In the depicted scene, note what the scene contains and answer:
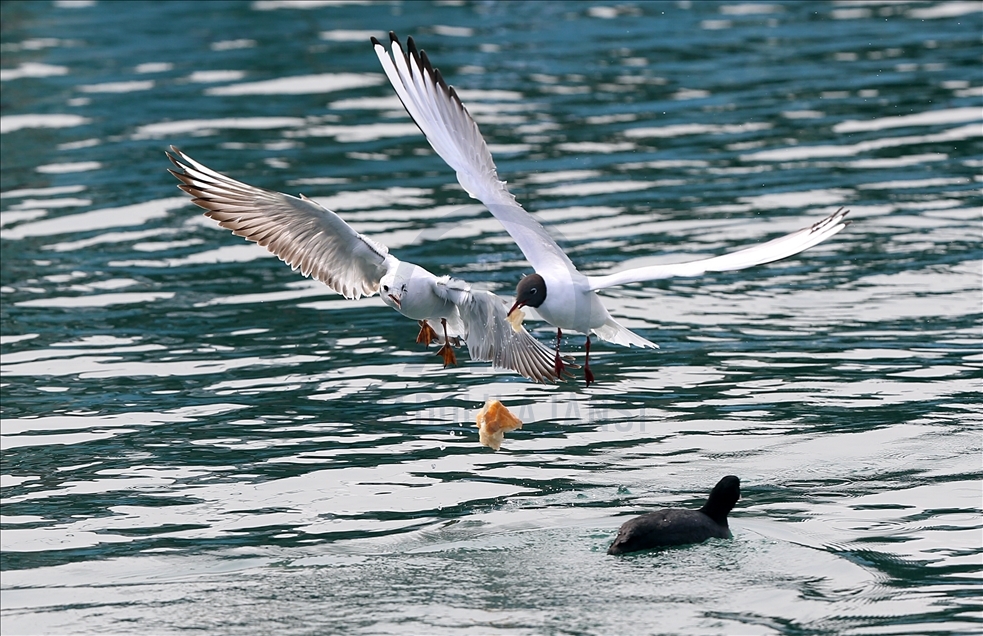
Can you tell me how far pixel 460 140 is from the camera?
1131cm

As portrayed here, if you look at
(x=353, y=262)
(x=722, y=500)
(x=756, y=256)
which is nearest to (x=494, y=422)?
(x=353, y=262)

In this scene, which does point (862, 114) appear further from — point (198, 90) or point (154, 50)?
point (154, 50)

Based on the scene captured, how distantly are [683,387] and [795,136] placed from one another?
31.8 ft

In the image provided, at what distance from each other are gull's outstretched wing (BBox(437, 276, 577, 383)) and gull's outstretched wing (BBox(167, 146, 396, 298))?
66 cm

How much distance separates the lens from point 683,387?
12797 millimetres

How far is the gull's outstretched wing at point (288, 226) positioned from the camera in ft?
36.8

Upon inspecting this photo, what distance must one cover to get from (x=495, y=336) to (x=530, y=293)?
1128 mm

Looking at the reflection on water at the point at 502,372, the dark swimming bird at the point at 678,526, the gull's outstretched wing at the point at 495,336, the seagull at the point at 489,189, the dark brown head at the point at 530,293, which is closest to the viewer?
the reflection on water at the point at 502,372

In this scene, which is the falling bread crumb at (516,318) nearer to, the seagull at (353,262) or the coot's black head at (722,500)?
the seagull at (353,262)

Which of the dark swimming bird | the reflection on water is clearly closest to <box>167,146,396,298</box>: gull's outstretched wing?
the reflection on water

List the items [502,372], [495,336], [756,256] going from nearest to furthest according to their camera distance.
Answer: [756,256] < [495,336] < [502,372]

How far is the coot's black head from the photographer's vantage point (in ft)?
30.7

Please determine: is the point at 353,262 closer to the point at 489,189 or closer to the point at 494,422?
the point at 489,189

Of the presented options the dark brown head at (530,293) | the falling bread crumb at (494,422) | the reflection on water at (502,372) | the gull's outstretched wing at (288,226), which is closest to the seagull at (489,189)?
the dark brown head at (530,293)
